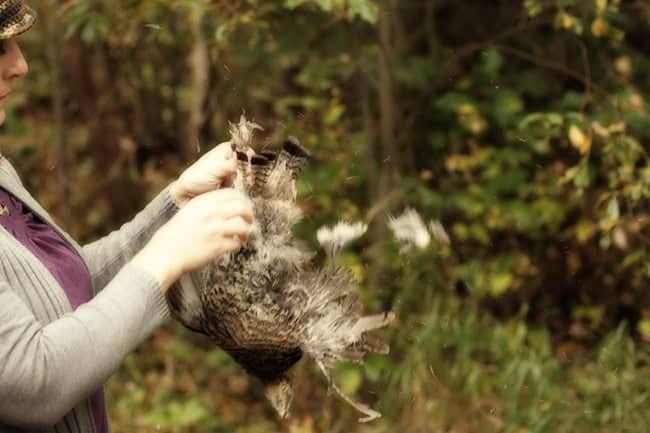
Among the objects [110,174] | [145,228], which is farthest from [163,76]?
[145,228]

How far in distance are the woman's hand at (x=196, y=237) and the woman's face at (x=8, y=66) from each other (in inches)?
15.9

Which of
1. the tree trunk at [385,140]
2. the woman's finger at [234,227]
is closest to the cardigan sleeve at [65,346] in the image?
the woman's finger at [234,227]

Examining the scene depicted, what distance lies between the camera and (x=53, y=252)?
5.82 ft

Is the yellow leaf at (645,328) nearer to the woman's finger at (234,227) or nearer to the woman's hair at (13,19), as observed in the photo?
the woman's finger at (234,227)

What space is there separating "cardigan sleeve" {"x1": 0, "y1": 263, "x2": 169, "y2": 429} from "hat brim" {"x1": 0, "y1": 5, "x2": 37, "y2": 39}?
0.48 m

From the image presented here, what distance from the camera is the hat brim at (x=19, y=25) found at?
1585 millimetres

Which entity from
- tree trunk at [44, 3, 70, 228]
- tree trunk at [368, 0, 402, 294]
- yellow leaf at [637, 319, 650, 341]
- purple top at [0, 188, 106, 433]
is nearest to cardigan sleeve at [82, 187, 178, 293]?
purple top at [0, 188, 106, 433]

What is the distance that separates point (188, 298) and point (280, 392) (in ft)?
1.16

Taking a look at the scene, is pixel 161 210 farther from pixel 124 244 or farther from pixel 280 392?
pixel 280 392

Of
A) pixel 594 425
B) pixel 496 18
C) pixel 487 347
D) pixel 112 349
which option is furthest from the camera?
pixel 496 18

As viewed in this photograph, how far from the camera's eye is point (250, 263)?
1.93 metres

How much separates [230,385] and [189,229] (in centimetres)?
379

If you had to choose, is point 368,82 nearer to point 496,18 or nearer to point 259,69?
point 259,69

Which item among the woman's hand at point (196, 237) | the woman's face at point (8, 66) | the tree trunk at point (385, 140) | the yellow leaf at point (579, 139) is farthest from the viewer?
the tree trunk at point (385, 140)
